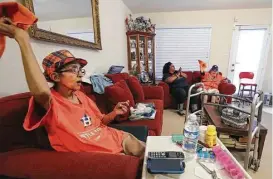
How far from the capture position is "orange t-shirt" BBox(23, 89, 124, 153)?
0.78 m

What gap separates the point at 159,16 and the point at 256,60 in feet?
9.04

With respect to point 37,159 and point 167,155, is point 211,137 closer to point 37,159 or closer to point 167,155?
point 167,155

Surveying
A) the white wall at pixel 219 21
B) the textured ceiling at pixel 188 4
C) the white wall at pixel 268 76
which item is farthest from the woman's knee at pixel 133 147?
the white wall at pixel 268 76

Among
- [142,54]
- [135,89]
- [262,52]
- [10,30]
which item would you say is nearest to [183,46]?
[142,54]

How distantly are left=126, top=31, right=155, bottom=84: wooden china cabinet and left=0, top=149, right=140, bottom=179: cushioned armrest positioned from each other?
2964 mm

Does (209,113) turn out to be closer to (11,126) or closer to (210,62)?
(11,126)

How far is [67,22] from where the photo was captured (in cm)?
165

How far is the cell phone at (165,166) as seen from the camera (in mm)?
714

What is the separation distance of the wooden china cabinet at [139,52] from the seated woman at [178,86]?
51 centimetres

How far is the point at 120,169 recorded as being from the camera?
2.27 ft

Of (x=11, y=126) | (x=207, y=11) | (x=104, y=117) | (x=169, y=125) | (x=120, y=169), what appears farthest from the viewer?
(x=207, y=11)

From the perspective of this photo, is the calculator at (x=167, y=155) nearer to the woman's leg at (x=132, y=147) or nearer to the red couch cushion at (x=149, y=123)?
the woman's leg at (x=132, y=147)

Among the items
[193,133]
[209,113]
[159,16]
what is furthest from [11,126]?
[159,16]

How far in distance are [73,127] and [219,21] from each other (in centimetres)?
447
